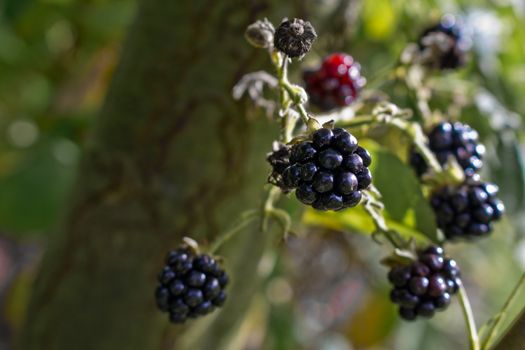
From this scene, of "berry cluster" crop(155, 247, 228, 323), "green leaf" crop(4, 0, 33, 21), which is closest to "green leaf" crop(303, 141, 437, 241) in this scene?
"berry cluster" crop(155, 247, 228, 323)

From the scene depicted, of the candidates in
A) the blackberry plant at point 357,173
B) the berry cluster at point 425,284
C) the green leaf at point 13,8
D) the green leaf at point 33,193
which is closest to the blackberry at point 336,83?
the blackberry plant at point 357,173

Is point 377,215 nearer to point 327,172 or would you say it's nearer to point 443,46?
point 327,172

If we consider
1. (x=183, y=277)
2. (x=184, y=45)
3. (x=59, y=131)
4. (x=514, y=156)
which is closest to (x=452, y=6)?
(x=514, y=156)

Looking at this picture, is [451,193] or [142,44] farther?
[142,44]

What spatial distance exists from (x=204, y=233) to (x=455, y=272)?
353 mm

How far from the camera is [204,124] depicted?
0.96 meters

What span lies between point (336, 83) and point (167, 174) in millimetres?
258

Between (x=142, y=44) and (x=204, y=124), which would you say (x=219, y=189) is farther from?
(x=142, y=44)

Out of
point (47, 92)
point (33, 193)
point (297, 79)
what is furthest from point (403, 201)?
point (47, 92)

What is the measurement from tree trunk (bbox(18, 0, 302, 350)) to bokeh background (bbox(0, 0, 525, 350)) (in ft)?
0.25

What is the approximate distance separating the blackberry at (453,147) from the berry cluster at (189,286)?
28cm

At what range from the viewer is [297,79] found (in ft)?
3.16

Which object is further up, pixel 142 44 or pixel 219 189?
pixel 142 44

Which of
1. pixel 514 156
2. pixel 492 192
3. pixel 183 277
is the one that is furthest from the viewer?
pixel 514 156
